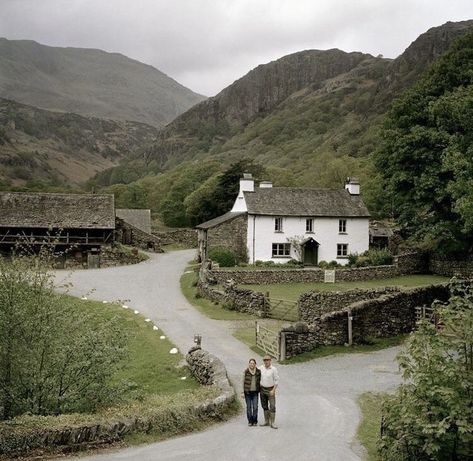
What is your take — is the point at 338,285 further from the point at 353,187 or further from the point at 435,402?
the point at 435,402

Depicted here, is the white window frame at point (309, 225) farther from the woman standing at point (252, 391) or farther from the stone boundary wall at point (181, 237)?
the woman standing at point (252, 391)

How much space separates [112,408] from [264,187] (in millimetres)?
43526

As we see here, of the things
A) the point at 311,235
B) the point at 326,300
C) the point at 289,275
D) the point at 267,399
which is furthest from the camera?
the point at 311,235

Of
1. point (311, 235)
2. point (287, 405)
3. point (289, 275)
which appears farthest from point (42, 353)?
point (311, 235)

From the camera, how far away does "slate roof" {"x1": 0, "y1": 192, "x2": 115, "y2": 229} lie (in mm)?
58906

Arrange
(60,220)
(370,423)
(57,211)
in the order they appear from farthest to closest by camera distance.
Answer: (57,211) < (60,220) < (370,423)

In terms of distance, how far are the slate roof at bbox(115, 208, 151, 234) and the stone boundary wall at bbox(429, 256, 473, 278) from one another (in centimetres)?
3623

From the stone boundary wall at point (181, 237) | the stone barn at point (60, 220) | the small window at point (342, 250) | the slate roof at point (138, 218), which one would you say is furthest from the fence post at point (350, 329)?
the stone boundary wall at point (181, 237)

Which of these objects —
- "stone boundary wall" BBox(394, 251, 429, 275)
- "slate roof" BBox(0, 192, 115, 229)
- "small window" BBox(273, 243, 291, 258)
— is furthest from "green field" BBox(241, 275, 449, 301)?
"slate roof" BBox(0, 192, 115, 229)

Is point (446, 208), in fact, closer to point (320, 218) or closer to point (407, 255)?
point (407, 255)

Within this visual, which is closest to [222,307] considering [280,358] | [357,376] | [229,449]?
[280,358]

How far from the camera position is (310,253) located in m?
55.4

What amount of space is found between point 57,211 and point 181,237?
23.3m

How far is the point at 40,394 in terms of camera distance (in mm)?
15797
